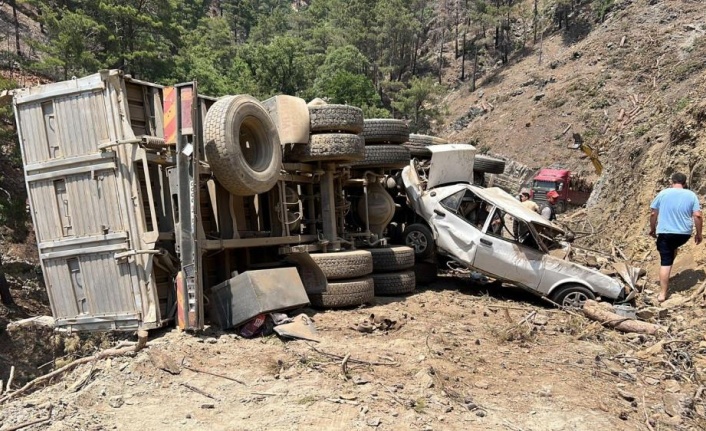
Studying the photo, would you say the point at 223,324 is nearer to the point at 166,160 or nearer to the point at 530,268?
the point at 166,160

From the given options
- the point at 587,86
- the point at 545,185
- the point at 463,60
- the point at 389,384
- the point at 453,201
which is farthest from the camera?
the point at 463,60

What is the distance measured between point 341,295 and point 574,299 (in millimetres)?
3290

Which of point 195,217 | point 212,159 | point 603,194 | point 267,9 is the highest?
point 267,9

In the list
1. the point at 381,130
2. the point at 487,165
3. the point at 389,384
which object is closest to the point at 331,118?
the point at 381,130

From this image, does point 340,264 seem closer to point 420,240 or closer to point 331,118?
point 331,118

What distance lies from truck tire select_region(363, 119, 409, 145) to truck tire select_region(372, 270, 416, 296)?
2138mm

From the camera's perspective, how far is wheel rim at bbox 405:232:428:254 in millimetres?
9086

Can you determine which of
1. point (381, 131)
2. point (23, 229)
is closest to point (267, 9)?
point (23, 229)

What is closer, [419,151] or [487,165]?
[419,151]

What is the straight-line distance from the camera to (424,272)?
926 cm

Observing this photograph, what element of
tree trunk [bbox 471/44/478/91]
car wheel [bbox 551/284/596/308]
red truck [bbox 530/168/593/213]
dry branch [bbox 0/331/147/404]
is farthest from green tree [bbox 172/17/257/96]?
dry branch [bbox 0/331/147/404]

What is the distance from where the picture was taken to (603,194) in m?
15.4

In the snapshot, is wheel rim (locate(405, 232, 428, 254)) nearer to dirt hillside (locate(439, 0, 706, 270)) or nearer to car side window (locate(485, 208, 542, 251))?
car side window (locate(485, 208, 542, 251))

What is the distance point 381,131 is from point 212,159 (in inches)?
141
